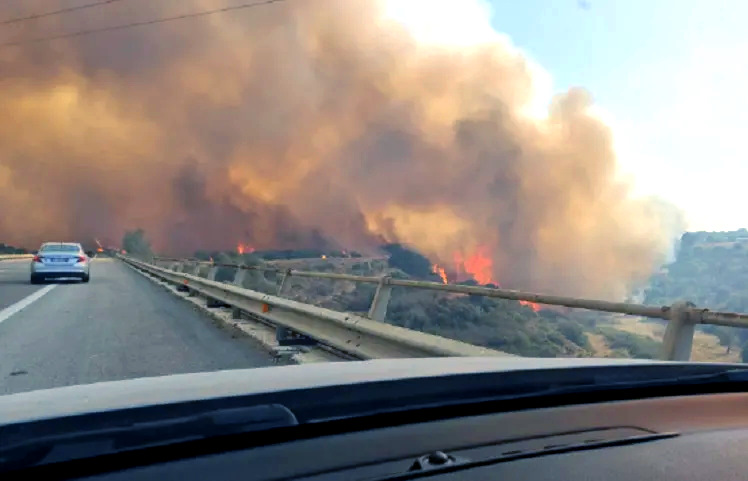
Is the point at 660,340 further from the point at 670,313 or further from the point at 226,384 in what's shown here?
the point at 226,384

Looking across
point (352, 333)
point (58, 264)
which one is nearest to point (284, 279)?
point (352, 333)

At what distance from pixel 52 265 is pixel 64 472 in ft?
64.2

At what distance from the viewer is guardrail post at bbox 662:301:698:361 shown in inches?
120

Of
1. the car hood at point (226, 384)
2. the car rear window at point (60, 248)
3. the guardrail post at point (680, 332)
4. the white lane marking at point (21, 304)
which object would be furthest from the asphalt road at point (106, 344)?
the car rear window at point (60, 248)

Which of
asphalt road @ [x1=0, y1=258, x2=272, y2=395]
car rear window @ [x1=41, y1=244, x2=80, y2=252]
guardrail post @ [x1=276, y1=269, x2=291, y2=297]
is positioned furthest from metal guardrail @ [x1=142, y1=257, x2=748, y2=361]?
car rear window @ [x1=41, y1=244, x2=80, y2=252]

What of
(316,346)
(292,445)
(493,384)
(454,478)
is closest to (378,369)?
(493,384)

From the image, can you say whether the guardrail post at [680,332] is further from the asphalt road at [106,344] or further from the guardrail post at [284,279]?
the guardrail post at [284,279]

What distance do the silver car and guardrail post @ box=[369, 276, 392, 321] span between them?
16.1m

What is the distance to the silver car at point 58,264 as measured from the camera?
19.0 m

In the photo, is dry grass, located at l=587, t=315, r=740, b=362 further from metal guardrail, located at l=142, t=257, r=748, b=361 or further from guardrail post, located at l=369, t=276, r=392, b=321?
guardrail post, located at l=369, t=276, r=392, b=321

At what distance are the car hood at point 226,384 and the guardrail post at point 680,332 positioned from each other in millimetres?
811

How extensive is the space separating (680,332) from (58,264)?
1900 centimetres

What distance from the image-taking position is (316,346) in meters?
6.51

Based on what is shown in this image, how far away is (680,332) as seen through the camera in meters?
3.05
